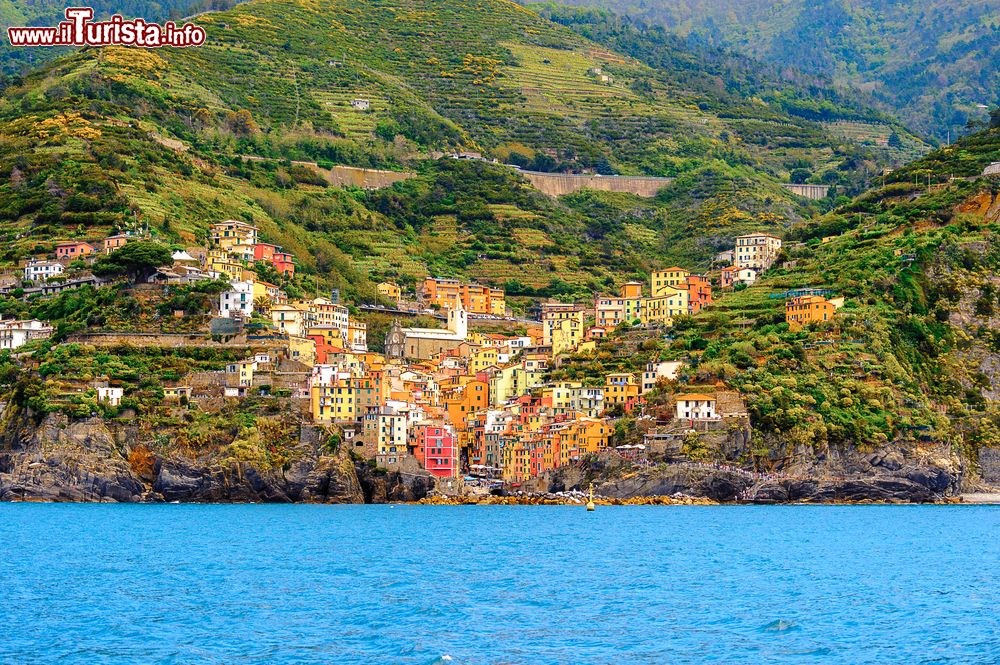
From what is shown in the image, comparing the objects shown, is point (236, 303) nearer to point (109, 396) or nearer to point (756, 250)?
point (109, 396)

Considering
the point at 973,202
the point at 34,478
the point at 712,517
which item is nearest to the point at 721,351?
the point at 712,517

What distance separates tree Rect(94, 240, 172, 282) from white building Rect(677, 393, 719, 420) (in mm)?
37111

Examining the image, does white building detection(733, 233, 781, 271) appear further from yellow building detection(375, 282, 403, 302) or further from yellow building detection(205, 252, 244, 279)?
yellow building detection(205, 252, 244, 279)

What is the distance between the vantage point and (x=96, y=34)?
13212 cm

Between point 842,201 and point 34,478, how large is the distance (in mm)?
85096

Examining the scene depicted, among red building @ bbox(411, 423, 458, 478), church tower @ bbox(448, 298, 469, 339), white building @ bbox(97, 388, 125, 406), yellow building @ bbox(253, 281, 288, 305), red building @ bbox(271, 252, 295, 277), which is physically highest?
red building @ bbox(271, 252, 295, 277)

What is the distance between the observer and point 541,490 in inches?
3730

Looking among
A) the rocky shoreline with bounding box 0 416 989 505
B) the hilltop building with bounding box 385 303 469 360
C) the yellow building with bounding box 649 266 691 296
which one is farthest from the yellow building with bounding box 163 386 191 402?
the yellow building with bounding box 649 266 691 296

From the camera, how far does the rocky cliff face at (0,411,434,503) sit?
8788cm

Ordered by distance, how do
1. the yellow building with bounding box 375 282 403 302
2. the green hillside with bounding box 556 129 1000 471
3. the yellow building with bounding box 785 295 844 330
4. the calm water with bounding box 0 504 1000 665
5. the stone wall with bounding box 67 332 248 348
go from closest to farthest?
the calm water with bounding box 0 504 1000 665, the green hillside with bounding box 556 129 1000 471, the stone wall with bounding box 67 332 248 348, the yellow building with bounding box 785 295 844 330, the yellow building with bounding box 375 282 403 302

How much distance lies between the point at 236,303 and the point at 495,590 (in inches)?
2369

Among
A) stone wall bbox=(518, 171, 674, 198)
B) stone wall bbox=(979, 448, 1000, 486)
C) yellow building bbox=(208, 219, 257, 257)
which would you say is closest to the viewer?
stone wall bbox=(979, 448, 1000, 486)

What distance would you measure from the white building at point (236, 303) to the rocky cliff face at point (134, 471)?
50.0 feet

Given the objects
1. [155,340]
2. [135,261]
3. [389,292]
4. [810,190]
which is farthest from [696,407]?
[810,190]
